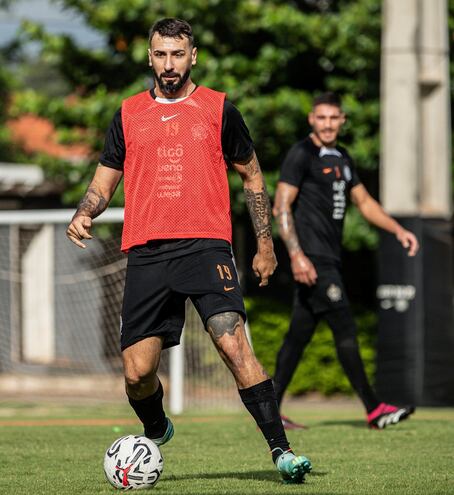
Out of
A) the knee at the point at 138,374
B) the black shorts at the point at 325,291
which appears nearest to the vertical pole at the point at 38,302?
the black shorts at the point at 325,291

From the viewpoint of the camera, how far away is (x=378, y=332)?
54.1ft

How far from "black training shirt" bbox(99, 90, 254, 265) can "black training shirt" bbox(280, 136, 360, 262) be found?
3206mm

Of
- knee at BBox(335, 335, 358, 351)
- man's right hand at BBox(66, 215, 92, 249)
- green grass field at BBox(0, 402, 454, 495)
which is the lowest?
green grass field at BBox(0, 402, 454, 495)

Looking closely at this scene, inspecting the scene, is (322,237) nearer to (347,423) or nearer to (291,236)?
(291,236)

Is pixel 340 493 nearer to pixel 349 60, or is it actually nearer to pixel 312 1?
pixel 349 60

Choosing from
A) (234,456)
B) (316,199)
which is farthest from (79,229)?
(316,199)

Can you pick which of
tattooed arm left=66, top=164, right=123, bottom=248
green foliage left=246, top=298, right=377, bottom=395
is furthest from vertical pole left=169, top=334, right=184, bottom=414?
tattooed arm left=66, top=164, right=123, bottom=248

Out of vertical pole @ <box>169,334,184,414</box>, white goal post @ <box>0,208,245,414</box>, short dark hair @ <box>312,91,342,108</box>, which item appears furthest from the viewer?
white goal post @ <box>0,208,245,414</box>

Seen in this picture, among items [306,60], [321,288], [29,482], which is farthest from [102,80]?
[29,482]

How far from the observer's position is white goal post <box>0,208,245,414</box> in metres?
16.1

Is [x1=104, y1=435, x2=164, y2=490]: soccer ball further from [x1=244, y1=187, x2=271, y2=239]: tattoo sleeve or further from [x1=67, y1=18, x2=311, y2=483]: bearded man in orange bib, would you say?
[x1=244, y1=187, x2=271, y2=239]: tattoo sleeve

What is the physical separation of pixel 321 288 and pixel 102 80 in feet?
35.5

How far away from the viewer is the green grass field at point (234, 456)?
6867mm

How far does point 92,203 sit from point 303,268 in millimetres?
3188
